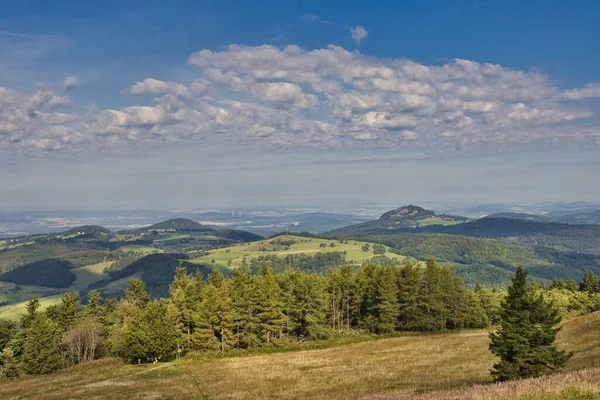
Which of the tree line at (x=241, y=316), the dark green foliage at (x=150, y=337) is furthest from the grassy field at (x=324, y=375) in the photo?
the tree line at (x=241, y=316)

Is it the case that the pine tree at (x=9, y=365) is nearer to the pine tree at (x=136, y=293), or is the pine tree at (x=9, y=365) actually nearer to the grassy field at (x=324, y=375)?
the pine tree at (x=136, y=293)

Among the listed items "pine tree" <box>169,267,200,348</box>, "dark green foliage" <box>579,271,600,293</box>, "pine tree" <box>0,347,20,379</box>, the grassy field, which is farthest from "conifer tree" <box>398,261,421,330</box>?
"pine tree" <box>0,347,20,379</box>

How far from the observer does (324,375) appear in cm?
4172

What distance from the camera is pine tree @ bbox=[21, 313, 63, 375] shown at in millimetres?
71606

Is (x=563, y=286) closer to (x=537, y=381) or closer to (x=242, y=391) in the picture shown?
(x=242, y=391)

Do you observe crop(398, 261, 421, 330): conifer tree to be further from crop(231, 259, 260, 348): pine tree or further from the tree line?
crop(231, 259, 260, 348): pine tree

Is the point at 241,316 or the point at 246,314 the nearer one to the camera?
the point at 241,316

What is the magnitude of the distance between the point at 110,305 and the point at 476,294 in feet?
291

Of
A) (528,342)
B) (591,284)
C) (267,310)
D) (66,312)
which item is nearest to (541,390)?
(528,342)

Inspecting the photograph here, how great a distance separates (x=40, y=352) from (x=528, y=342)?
3009 inches

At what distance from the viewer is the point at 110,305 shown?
102750mm

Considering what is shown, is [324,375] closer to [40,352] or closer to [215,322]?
[215,322]

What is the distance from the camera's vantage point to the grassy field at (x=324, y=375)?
3256cm

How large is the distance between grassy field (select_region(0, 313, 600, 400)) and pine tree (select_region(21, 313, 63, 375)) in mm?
24630
